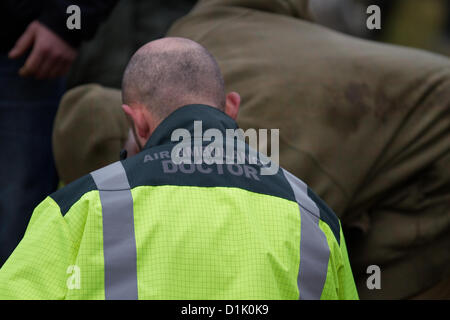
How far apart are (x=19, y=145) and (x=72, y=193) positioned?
1.41m

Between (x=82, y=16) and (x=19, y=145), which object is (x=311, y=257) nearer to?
(x=82, y=16)

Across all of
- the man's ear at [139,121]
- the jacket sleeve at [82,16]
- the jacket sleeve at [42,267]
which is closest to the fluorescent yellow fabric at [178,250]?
the jacket sleeve at [42,267]

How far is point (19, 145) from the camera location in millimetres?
2953

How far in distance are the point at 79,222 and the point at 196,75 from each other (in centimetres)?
51

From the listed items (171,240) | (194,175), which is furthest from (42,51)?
(171,240)

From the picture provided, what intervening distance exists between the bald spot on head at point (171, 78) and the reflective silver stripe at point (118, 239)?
0.31 metres

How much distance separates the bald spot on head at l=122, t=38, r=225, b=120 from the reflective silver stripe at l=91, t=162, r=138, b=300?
31 cm

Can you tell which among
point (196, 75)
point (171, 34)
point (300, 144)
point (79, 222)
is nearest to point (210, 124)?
point (196, 75)

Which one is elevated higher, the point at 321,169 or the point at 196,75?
the point at 196,75

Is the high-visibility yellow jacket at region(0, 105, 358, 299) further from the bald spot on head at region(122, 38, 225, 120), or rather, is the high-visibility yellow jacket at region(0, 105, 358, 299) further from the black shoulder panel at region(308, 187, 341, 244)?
the bald spot on head at region(122, 38, 225, 120)

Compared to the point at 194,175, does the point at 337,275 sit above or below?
below

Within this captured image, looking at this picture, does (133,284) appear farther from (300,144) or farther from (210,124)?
(300,144)

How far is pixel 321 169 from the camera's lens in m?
2.52

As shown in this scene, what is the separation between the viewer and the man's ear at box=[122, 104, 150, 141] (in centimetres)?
185
